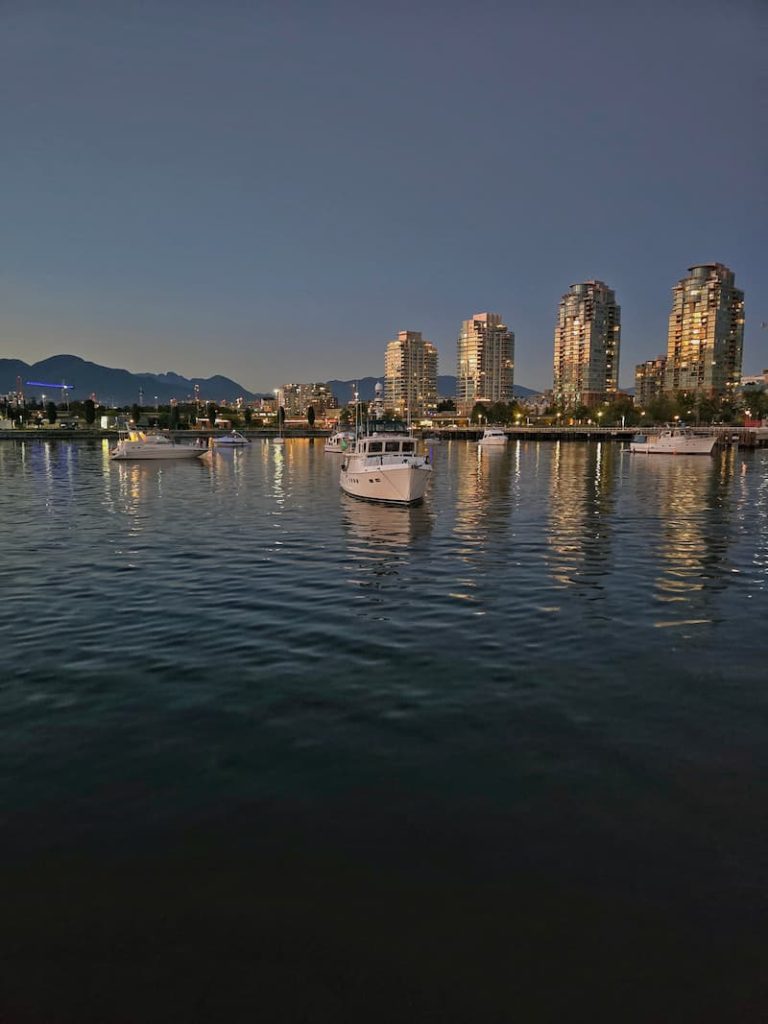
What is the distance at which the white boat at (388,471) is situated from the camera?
39.6 metres

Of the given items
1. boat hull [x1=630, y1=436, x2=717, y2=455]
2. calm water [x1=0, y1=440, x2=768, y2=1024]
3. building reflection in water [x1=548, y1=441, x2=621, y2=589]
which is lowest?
calm water [x1=0, y1=440, x2=768, y2=1024]

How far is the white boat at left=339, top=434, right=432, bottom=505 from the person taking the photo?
39.6 m

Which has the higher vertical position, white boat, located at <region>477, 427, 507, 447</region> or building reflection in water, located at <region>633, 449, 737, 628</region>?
white boat, located at <region>477, 427, 507, 447</region>

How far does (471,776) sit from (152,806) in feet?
13.4

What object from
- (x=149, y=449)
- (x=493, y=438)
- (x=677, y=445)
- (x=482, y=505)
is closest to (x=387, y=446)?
(x=482, y=505)

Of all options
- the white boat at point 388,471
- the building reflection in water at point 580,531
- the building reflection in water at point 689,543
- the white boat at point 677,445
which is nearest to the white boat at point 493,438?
the white boat at point 677,445

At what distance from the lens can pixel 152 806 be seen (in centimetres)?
834

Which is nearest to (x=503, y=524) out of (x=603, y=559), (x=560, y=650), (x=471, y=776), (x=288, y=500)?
(x=603, y=559)

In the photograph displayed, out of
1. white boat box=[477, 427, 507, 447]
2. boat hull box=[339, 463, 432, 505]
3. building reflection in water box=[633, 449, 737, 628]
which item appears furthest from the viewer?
white boat box=[477, 427, 507, 447]

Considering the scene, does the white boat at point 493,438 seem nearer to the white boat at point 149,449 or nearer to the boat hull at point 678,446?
the boat hull at point 678,446

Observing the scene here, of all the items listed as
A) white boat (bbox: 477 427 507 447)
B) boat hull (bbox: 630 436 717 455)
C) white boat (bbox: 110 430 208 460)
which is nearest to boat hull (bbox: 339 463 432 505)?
white boat (bbox: 110 430 208 460)

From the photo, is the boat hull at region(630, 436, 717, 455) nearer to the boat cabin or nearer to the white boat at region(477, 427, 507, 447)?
the white boat at region(477, 427, 507, 447)

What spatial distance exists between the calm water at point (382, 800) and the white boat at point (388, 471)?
62.4 ft

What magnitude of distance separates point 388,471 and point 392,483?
843 millimetres
